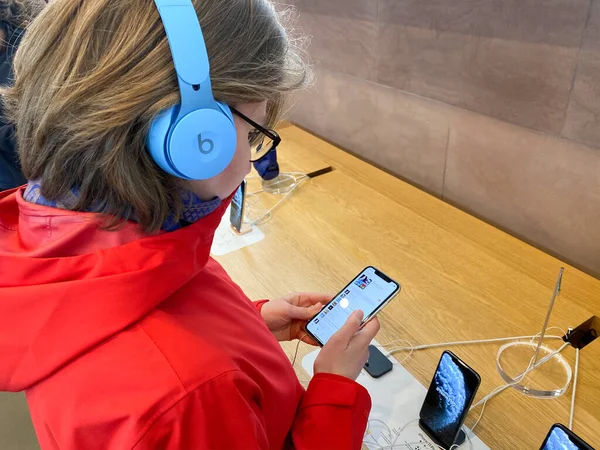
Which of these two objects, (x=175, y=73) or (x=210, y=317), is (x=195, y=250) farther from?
(x=175, y=73)

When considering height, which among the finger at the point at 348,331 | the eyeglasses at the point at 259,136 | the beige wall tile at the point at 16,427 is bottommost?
the beige wall tile at the point at 16,427

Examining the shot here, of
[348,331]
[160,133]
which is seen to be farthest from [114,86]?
[348,331]

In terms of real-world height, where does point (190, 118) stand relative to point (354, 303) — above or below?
above

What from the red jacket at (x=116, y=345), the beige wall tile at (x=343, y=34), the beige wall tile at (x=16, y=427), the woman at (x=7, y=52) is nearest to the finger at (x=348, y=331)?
the red jacket at (x=116, y=345)

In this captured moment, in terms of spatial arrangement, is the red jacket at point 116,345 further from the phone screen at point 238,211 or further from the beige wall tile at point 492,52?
the beige wall tile at point 492,52

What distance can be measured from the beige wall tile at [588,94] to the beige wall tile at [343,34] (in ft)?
2.28

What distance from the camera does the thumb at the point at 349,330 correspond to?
29.9 inches

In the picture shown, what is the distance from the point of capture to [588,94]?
1015 mm

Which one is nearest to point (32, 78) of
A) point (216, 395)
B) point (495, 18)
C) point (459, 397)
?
point (216, 395)

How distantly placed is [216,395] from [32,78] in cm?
36

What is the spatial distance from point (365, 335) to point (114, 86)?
0.54 meters

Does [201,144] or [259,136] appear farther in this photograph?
[259,136]

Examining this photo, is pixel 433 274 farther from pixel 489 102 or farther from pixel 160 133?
pixel 160 133

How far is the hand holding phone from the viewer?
730 mm
